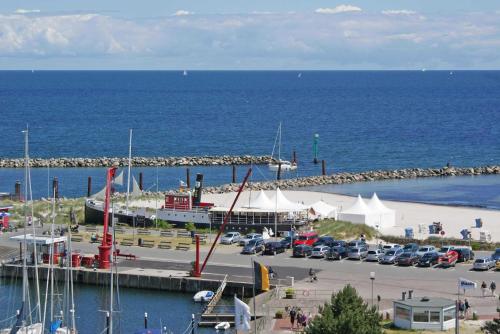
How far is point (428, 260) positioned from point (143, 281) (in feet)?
52.2

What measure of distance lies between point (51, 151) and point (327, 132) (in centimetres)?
5551

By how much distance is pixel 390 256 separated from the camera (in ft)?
217

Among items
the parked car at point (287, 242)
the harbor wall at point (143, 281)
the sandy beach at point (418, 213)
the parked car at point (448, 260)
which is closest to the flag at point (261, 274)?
the harbor wall at point (143, 281)

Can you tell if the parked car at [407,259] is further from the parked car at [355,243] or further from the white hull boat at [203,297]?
the white hull boat at [203,297]

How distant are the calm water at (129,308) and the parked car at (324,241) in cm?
1124

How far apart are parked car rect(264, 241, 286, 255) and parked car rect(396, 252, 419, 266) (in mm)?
7581

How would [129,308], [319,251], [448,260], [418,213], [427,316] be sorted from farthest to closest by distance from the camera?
[418,213], [319,251], [448,260], [129,308], [427,316]

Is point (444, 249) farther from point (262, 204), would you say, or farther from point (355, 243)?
point (262, 204)

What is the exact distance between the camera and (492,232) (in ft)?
259

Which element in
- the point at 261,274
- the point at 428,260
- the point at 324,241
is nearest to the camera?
the point at 261,274

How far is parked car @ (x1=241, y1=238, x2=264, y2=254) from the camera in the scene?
69738 mm

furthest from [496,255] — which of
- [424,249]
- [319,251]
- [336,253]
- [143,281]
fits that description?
[143,281]

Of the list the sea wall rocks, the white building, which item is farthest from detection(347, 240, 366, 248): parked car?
the sea wall rocks

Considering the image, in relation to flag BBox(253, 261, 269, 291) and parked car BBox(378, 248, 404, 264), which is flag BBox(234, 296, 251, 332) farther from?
parked car BBox(378, 248, 404, 264)
